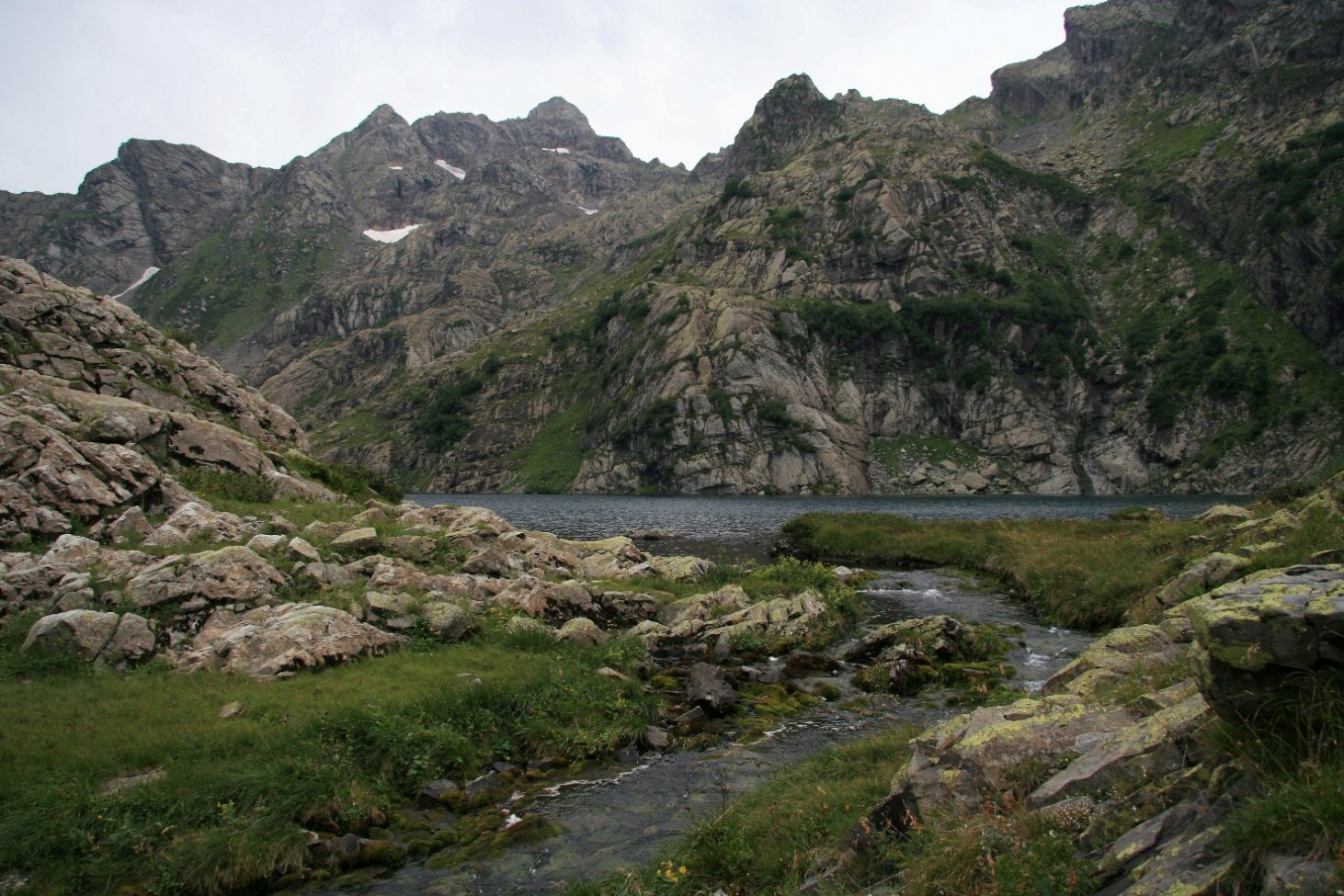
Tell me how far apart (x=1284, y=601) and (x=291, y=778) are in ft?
47.1

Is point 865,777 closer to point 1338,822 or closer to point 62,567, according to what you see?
point 1338,822

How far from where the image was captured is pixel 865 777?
441 inches

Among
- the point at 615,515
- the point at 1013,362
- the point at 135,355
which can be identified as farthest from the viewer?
the point at 1013,362

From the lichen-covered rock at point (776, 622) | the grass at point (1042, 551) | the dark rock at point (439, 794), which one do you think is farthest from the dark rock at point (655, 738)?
the grass at point (1042, 551)

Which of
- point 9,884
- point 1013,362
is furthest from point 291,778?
point 1013,362

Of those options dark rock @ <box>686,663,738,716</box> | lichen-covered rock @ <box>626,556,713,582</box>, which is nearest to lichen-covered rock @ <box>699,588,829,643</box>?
dark rock @ <box>686,663,738,716</box>

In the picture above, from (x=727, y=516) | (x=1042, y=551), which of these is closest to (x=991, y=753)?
(x=1042, y=551)

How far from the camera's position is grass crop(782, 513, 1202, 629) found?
87.6 feet

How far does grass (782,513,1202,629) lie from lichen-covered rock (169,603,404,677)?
1019 inches

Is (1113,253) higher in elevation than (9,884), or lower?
higher

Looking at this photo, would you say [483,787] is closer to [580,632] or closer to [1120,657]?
[580,632]

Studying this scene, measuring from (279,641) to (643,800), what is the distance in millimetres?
10266

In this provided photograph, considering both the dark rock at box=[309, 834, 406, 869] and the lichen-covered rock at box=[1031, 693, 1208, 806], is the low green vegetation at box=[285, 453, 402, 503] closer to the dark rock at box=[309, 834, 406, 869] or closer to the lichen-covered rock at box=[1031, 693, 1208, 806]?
the dark rock at box=[309, 834, 406, 869]

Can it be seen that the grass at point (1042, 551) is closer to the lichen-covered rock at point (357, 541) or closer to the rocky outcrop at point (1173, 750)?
the rocky outcrop at point (1173, 750)
